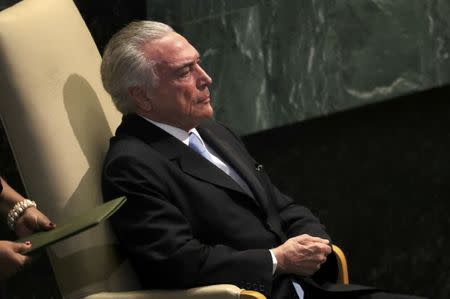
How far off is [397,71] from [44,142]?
1.51m

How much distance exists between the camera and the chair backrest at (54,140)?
9.66ft

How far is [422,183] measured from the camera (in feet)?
13.8

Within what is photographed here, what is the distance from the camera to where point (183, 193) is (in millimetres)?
3020

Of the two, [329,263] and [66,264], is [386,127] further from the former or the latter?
[66,264]

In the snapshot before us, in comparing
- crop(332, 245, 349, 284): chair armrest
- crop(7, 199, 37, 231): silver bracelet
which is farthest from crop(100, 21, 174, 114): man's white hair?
crop(332, 245, 349, 284): chair armrest

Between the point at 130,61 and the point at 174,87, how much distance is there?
5.6 inches

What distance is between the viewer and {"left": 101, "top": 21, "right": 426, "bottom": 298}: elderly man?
9.55ft

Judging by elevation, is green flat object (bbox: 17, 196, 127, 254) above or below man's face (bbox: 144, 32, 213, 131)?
below

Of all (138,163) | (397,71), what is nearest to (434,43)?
(397,71)

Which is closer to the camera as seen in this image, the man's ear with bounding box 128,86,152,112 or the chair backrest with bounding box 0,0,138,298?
the chair backrest with bounding box 0,0,138,298

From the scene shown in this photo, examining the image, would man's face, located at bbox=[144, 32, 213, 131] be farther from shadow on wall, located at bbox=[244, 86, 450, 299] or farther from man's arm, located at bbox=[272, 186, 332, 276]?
shadow on wall, located at bbox=[244, 86, 450, 299]

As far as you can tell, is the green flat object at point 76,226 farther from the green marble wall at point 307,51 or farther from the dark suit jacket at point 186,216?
the green marble wall at point 307,51

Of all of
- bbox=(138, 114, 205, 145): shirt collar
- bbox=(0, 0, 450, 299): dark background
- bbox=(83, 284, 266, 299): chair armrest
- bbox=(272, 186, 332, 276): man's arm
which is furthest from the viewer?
bbox=(0, 0, 450, 299): dark background

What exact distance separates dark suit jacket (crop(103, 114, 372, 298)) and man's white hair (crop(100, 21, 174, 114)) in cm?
10
